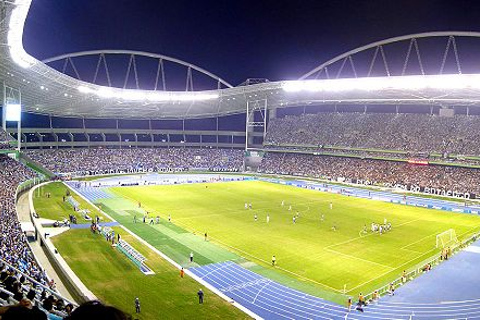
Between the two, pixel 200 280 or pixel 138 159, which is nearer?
pixel 200 280

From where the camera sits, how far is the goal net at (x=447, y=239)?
3384 centimetres

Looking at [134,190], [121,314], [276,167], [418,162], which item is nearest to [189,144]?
[276,167]

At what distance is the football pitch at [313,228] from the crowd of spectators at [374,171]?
1502 centimetres

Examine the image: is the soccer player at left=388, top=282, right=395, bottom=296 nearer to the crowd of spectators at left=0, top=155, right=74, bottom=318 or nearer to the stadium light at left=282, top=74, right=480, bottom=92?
the crowd of spectators at left=0, top=155, right=74, bottom=318

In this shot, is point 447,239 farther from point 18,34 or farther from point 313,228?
point 18,34

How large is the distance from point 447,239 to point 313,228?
38.0ft

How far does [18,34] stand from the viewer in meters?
29.4

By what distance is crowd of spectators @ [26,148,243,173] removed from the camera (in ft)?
252

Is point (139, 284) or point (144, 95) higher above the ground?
point (144, 95)

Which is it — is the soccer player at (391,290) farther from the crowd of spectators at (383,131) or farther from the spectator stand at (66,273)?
the crowd of spectators at (383,131)

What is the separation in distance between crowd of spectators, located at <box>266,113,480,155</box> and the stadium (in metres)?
0.35

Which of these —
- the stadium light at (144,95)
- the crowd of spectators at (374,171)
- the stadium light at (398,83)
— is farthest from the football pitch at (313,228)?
the stadium light at (398,83)

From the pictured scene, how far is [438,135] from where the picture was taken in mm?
72250

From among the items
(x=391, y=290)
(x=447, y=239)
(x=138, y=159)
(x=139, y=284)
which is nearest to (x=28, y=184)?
(x=138, y=159)
